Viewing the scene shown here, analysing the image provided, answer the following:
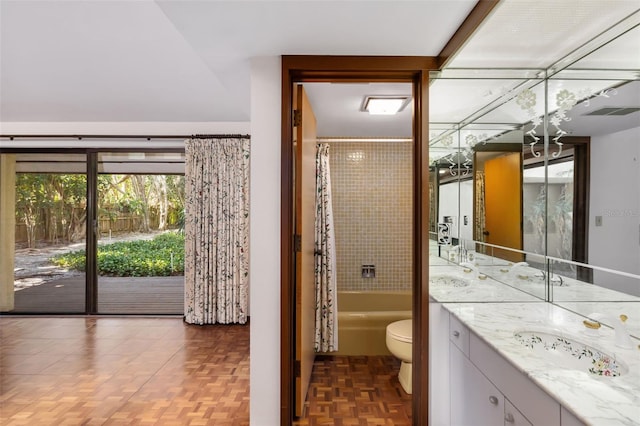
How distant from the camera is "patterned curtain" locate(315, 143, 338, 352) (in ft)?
10.6

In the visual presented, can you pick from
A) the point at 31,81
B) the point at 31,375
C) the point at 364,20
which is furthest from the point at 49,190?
the point at 364,20

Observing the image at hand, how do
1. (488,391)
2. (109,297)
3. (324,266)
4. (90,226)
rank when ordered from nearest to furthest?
1. (488,391)
2. (324,266)
3. (90,226)
4. (109,297)

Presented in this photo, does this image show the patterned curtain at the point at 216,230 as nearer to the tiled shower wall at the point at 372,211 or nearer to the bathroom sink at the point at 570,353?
the tiled shower wall at the point at 372,211

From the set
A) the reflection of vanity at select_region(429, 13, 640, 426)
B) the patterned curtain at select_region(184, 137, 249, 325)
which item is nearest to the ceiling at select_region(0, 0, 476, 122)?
the reflection of vanity at select_region(429, 13, 640, 426)

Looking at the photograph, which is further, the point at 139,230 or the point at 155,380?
the point at 139,230

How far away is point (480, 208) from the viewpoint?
2.36 m

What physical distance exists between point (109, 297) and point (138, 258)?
0.57 metres

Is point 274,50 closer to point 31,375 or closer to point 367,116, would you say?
point 367,116

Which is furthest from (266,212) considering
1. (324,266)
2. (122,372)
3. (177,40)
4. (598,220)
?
(122,372)

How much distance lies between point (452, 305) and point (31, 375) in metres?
3.26

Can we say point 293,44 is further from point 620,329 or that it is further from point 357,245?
point 357,245

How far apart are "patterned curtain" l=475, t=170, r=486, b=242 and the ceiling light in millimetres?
804

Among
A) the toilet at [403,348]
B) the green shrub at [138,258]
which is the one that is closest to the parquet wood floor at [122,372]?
the green shrub at [138,258]

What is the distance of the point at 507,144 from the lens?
211cm
